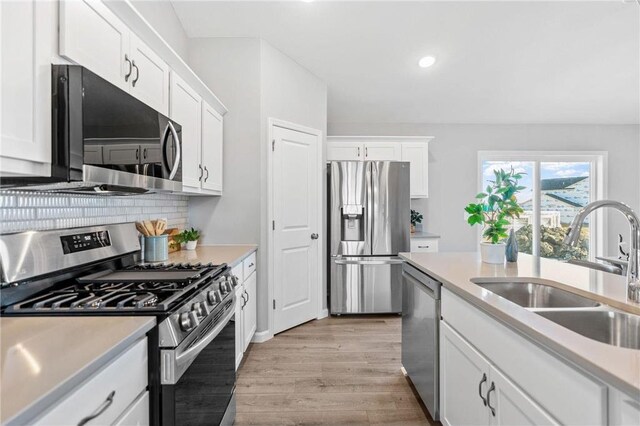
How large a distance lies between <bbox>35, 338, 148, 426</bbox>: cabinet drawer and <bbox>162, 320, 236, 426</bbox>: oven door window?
132 millimetres

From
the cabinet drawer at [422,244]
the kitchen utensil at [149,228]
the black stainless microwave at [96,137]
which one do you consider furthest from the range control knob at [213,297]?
the cabinet drawer at [422,244]

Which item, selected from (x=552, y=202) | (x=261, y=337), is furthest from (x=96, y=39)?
(x=552, y=202)

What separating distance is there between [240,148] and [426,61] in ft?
7.44

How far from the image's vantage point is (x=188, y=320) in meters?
1.21

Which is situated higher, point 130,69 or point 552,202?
point 130,69

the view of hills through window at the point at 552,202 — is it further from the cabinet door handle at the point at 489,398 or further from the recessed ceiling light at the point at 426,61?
the cabinet door handle at the point at 489,398

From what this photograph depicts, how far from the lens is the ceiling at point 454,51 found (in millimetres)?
3076

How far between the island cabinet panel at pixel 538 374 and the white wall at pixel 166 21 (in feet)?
9.37

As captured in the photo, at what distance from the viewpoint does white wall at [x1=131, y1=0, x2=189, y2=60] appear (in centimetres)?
247

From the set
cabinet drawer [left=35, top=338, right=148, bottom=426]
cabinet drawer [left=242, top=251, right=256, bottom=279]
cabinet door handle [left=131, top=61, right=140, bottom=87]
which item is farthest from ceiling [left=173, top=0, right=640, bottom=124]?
cabinet drawer [left=35, top=338, right=148, bottom=426]

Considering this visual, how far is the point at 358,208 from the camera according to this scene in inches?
151

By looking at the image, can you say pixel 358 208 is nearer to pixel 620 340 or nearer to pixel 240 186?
pixel 240 186

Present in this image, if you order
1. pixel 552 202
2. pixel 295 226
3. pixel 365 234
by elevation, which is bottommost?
pixel 365 234

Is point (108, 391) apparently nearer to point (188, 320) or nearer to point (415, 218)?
point (188, 320)
